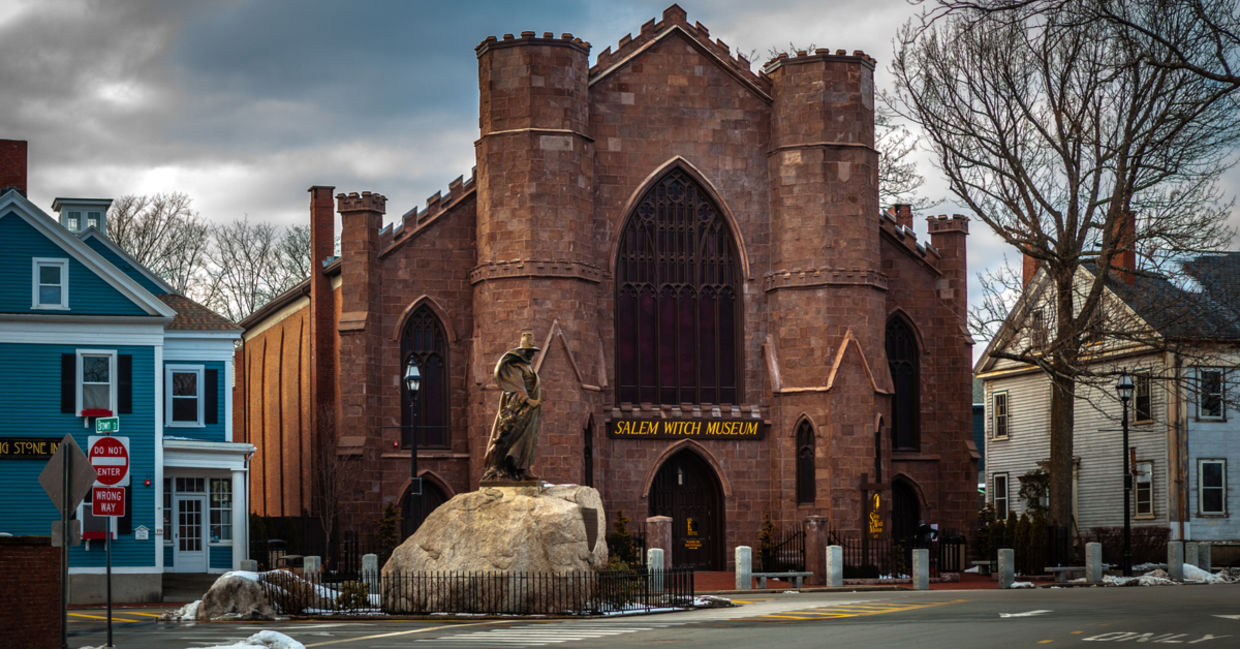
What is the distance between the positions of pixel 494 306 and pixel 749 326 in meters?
7.64

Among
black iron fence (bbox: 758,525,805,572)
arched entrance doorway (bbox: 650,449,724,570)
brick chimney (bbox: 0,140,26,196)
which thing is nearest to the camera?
brick chimney (bbox: 0,140,26,196)

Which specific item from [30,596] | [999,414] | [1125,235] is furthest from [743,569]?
[999,414]

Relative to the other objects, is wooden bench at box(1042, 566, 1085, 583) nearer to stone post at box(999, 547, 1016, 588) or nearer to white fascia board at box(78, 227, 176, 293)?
stone post at box(999, 547, 1016, 588)

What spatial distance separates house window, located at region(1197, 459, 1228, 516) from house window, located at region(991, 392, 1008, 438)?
10905 millimetres

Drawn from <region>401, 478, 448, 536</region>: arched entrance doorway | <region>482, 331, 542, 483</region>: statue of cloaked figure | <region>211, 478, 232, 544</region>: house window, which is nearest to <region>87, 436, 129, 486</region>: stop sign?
<region>482, 331, 542, 483</region>: statue of cloaked figure

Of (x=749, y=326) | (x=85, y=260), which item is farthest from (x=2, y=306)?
(x=749, y=326)

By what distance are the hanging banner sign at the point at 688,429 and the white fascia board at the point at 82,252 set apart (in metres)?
13.2

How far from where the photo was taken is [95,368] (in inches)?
1528

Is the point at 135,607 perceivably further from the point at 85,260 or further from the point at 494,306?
the point at 494,306

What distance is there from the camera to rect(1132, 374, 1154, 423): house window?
2078 inches

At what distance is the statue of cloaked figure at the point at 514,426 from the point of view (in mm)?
28641

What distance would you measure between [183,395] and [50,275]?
5151 mm

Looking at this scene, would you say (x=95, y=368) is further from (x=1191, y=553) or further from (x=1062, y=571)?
(x=1191, y=553)

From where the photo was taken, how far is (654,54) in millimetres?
47562
